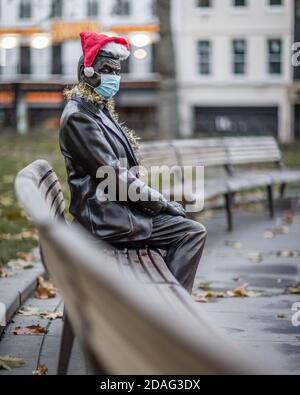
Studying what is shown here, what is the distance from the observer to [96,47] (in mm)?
4883

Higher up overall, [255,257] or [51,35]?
[255,257]

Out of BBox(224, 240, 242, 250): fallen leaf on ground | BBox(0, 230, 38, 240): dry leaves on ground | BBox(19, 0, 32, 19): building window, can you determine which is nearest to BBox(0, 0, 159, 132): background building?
BBox(19, 0, 32, 19): building window

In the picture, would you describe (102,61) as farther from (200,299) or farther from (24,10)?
(24,10)

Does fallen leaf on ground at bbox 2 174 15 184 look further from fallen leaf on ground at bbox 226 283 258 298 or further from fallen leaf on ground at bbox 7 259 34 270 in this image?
fallen leaf on ground at bbox 226 283 258 298

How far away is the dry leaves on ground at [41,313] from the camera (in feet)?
19.4

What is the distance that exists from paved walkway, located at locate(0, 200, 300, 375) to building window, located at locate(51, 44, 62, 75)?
3748 centimetres

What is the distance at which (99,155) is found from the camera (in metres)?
4.70

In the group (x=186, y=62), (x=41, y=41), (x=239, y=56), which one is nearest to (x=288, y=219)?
(x=239, y=56)

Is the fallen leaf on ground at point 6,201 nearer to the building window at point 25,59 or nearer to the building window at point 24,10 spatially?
the building window at point 25,59

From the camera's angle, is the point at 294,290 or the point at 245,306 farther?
the point at 294,290

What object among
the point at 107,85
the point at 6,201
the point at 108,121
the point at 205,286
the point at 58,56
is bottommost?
the point at 58,56

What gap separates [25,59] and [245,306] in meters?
42.5
